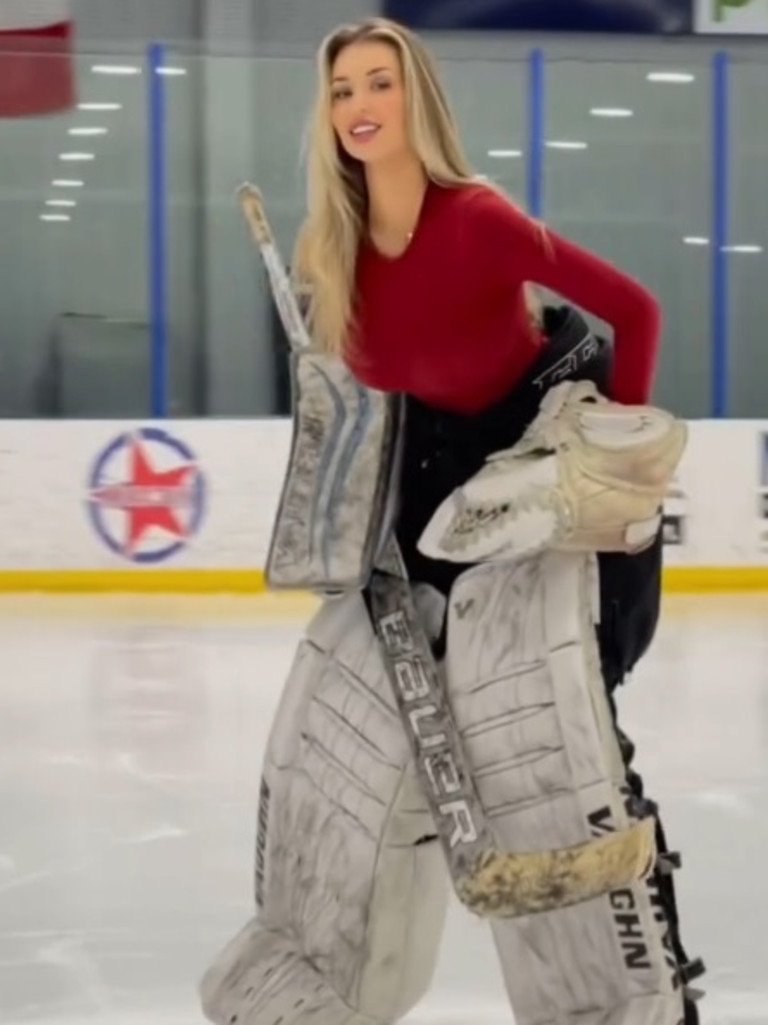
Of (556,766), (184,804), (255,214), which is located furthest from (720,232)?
(556,766)

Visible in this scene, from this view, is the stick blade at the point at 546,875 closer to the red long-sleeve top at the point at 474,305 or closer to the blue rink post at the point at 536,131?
the red long-sleeve top at the point at 474,305

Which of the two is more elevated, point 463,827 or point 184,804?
point 463,827

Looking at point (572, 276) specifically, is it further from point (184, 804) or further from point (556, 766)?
point (184, 804)

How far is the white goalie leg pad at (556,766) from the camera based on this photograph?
165 cm

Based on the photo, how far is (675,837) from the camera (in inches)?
123

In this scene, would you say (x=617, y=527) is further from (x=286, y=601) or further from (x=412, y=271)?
(x=286, y=601)

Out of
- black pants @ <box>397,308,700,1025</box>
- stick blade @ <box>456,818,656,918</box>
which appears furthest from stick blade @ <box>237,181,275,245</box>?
stick blade @ <box>456,818,656,918</box>

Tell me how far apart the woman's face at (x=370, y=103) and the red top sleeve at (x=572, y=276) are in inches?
4.3

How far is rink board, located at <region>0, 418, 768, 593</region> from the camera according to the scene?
662 centimetres

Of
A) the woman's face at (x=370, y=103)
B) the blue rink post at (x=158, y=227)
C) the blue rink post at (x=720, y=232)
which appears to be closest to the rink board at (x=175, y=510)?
the blue rink post at (x=158, y=227)

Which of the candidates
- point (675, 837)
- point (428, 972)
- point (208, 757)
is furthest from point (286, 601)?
point (428, 972)

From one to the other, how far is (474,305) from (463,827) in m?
0.44

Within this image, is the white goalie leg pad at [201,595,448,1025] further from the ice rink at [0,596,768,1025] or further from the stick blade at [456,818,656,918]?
the ice rink at [0,596,768,1025]

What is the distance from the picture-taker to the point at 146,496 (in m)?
6.68
